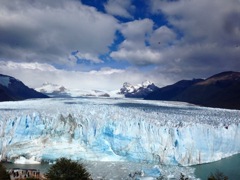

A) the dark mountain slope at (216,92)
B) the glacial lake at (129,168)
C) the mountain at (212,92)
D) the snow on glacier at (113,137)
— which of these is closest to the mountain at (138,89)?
the mountain at (212,92)

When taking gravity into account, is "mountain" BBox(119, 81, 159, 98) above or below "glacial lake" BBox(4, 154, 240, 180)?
above

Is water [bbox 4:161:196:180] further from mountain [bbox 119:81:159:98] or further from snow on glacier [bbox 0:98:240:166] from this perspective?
mountain [bbox 119:81:159:98]

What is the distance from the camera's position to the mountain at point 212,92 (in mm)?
83500

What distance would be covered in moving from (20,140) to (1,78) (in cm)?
10270

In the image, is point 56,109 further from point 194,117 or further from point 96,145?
point 194,117

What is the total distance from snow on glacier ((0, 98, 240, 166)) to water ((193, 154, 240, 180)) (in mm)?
659

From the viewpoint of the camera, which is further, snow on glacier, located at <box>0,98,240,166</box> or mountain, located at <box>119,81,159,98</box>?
mountain, located at <box>119,81,159,98</box>

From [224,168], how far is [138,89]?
157m

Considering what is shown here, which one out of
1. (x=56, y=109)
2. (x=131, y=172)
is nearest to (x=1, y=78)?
(x=56, y=109)

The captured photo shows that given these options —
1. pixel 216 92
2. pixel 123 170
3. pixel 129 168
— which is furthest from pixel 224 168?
pixel 216 92

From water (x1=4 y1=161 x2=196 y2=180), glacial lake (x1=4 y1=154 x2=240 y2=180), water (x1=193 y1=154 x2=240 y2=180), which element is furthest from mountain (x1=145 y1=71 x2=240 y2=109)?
water (x1=4 y1=161 x2=196 y2=180)

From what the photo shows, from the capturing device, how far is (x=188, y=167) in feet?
70.7

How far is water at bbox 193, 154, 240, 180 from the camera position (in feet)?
65.4

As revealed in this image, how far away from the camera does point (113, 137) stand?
24.0m
